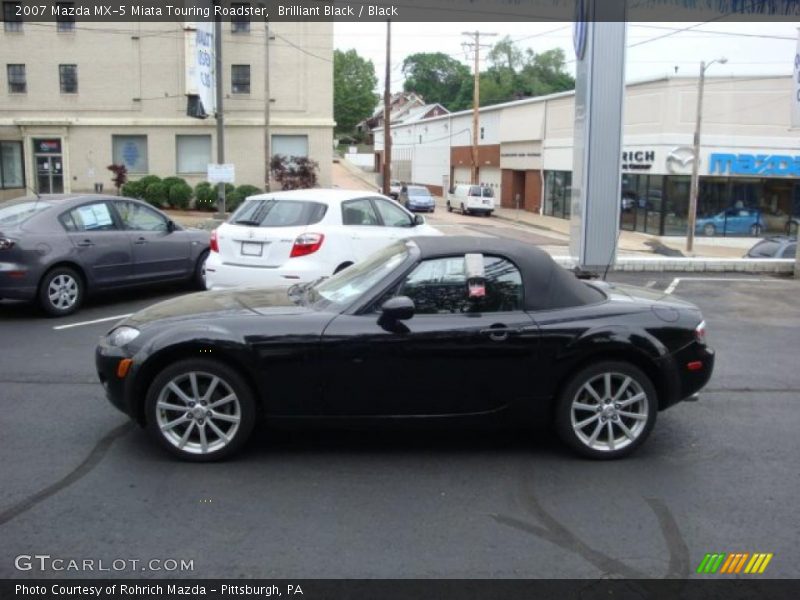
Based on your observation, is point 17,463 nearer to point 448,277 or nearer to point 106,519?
point 106,519

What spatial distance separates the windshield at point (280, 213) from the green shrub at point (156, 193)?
28533mm

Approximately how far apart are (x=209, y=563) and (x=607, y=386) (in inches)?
106

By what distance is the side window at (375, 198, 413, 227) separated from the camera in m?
10.5

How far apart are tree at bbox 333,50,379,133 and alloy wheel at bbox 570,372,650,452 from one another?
10970 cm

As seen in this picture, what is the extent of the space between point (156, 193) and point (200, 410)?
110 feet

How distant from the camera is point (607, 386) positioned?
517 centimetres

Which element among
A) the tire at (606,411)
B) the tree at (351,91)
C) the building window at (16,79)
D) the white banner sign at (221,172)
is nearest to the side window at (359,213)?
the tire at (606,411)

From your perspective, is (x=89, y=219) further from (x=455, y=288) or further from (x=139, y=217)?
(x=455, y=288)

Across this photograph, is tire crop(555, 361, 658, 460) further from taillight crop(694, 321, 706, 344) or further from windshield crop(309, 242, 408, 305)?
windshield crop(309, 242, 408, 305)

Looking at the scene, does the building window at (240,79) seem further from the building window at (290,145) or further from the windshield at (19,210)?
the windshield at (19,210)

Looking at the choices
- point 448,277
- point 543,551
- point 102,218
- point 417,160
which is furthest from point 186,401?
point 417,160

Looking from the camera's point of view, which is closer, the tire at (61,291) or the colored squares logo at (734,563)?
the colored squares logo at (734,563)

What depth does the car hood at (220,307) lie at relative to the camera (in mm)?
5246

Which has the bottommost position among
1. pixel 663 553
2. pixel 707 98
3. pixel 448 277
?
pixel 663 553
